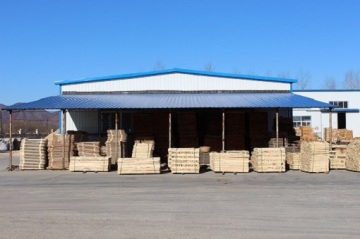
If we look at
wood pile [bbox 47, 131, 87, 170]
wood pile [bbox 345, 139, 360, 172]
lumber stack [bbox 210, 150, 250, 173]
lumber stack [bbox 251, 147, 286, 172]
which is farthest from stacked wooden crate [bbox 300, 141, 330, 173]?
wood pile [bbox 47, 131, 87, 170]

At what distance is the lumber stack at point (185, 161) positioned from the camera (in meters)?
19.5

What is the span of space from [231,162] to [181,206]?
815cm

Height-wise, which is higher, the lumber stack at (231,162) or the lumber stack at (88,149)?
the lumber stack at (88,149)

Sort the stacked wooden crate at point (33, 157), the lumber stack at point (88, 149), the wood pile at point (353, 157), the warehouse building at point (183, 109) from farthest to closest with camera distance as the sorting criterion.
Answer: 1. the warehouse building at point (183, 109)
2. the lumber stack at point (88, 149)
3. the stacked wooden crate at point (33, 157)
4. the wood pile at point (353, 157)

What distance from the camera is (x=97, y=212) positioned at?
35.5ft

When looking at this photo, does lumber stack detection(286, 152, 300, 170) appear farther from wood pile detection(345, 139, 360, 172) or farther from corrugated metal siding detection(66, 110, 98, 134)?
corrugated metal siding detection(66, 110, 98, 134)

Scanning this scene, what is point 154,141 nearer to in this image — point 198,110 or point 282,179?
point 198,110

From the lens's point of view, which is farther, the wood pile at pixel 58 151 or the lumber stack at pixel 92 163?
the wood pile at pixel 58 151

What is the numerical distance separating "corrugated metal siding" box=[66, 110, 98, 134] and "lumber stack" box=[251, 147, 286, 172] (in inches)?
428

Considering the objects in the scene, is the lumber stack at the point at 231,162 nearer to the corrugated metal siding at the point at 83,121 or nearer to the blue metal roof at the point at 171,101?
the blue metal roof at the point at 171,101

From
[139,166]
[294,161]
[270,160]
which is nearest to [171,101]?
[139,166]

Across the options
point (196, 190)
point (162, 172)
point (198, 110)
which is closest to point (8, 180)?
point (162, 172)

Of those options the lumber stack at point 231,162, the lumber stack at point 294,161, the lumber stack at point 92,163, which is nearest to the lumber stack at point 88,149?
the lumber stack at point 92,163

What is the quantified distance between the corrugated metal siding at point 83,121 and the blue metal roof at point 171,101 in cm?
117
